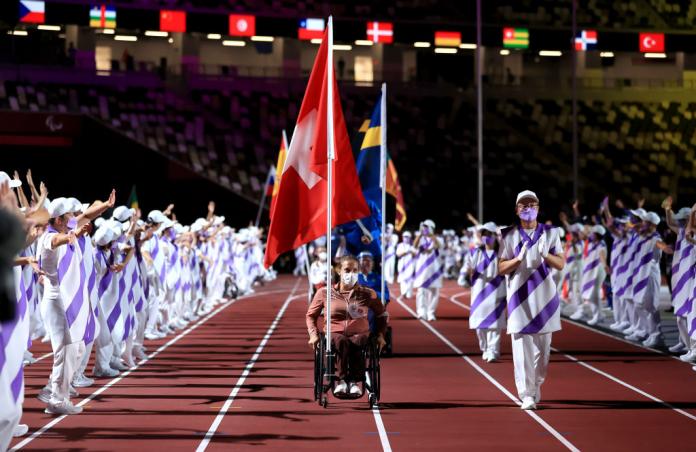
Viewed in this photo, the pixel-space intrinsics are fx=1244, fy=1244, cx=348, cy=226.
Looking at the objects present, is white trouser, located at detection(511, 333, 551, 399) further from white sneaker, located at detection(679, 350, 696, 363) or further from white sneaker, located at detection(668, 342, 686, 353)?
white sneaker, located at detection(668, 342, 686, 353)

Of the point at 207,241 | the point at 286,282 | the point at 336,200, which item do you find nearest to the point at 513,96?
the point at 286,282

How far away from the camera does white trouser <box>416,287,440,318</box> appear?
26953mm

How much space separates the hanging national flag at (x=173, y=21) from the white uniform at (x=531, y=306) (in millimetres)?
47699

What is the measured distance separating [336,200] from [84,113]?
36452 mm

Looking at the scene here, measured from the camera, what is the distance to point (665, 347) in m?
19.4

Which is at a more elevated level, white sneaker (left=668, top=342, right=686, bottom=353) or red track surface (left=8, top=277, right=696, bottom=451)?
red track surface (left=8, top=277, right=696, bottom=451)

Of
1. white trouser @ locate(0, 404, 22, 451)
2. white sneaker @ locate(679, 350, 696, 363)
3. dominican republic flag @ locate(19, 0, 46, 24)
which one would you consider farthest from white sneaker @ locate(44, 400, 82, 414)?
dominican republic flag @ locate(19, 0, 46, 24)

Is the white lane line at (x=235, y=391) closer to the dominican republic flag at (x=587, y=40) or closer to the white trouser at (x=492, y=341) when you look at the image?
the white trouser at (x=492, y=341)

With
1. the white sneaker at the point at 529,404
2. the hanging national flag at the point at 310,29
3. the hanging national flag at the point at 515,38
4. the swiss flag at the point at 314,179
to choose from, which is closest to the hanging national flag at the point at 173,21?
the hanging national flag at the point at 310,29

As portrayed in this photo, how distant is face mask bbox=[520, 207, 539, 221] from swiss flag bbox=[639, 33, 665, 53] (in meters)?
53.6

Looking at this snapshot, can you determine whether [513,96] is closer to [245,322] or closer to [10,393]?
[245,322]

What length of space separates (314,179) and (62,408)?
10.8ft

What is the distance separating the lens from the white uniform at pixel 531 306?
12016 mm

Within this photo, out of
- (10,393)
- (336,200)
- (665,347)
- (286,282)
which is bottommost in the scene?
(286,282)
